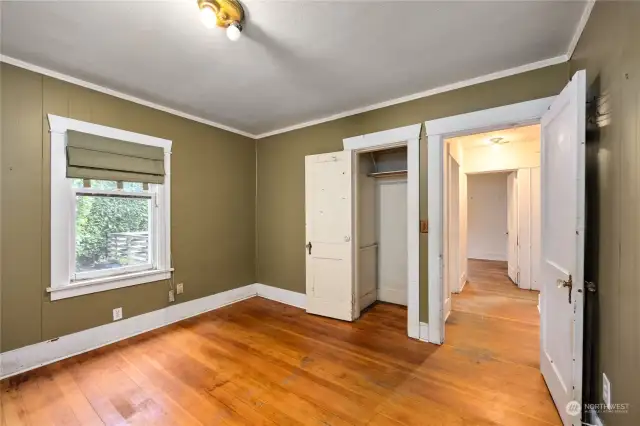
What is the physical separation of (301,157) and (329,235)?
124 centimetres

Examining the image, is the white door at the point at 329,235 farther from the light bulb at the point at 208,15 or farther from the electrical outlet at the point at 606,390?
the electrical outlet at the point at 606,390


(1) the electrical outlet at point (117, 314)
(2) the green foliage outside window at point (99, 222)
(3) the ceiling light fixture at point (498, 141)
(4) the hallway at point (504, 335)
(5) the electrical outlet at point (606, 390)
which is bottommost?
(4) the hallway at point (504, 335)

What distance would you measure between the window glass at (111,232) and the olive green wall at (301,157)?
1660mm

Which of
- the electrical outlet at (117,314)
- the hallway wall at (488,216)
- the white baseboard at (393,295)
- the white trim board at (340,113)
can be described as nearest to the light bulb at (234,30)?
the white trim board at (340,113)

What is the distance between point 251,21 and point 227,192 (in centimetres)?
256

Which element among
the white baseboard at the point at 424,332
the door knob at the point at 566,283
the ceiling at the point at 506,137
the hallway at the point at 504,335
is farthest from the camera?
the ceiling at the point at 506,137

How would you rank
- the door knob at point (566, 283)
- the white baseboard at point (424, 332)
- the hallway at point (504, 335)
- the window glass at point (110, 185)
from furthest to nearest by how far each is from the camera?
the white baseboard at point (424, 332) → the window glass at point (110, 185) → the hallway at point (504, 335) → the door knob at point (566, 283)

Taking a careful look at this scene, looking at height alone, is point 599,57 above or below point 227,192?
above

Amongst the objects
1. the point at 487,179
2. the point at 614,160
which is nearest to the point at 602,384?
the point at 614,160

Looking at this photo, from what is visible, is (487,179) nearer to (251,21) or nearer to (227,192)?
(227,192)

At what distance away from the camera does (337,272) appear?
3467 mm

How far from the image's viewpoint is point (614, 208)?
1.40 meters

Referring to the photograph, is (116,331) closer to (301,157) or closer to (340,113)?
(301,157)

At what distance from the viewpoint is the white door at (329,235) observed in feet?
11.1
